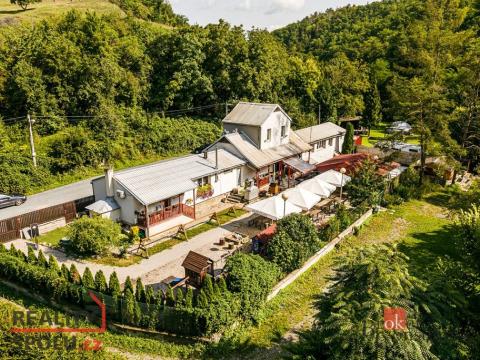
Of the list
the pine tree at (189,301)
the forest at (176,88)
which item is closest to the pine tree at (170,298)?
the pine tree at (189,301)

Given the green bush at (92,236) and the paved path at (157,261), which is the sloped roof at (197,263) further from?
the green bush at (92,236)

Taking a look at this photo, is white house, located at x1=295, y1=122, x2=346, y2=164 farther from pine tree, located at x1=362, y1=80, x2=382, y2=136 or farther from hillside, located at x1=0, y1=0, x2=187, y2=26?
hillside, located at x1=0, y1=0, x2=187, y2=26

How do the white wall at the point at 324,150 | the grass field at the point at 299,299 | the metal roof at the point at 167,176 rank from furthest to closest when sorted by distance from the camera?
the white wall at the point at 324,150, the metal roof at the point at 167,176, the grass field at the point at 299,299

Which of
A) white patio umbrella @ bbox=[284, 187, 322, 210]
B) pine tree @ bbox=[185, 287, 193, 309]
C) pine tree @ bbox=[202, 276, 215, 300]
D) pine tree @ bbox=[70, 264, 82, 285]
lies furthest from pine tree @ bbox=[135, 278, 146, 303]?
white patio umbrella @ bbox=[284, 187, 322, 210]

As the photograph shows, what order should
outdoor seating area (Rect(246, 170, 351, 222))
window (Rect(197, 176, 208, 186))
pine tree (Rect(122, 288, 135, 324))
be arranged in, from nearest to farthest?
pine tree (Rect(122, 288, 135, 324))
outdoor seating area (Rect(246, 170, 351, 222))
window (Rect(197, 176, 208, 186))

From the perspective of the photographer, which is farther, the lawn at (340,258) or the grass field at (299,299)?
the lawn at (340,258)

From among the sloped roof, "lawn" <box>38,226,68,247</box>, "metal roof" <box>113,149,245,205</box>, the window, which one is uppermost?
Answer: "metal roof" <box>113,149,245,205</box>

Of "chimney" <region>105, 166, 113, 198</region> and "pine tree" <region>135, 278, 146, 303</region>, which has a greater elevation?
"chimney" <region>105, 166, 113, 198</region>
